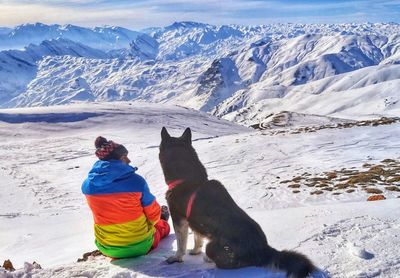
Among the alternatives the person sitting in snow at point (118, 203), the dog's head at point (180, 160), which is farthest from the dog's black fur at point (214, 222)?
the person sitting in snow at point (118, 203)

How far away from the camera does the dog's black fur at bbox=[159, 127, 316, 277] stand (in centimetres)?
546

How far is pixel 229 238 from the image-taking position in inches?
220

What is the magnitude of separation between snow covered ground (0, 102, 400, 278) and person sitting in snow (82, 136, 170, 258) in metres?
0.28

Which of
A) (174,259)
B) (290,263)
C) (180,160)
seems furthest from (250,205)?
(290,263)

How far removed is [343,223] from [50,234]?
30.2 feet

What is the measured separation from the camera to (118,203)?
261 inches

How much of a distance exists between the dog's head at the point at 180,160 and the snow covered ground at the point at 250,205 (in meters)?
1.26

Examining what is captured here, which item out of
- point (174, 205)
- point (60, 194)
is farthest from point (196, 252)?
point (60, 194)

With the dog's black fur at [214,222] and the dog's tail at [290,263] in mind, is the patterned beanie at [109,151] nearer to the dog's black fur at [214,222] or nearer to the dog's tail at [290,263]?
the dog's black fur at [214,222]

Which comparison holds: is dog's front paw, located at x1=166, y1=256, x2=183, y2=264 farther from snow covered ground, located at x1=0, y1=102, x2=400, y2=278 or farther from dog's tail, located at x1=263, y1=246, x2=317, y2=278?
dog's tail, located at x1=263, y1=246, x2=317, y2=278

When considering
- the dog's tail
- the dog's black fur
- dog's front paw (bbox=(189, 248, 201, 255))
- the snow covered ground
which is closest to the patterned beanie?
the dog's black fur

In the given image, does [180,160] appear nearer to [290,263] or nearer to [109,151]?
[109,151]

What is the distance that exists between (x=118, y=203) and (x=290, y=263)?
2745 millimetres

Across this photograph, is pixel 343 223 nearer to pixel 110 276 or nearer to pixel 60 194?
pixel 110 276
